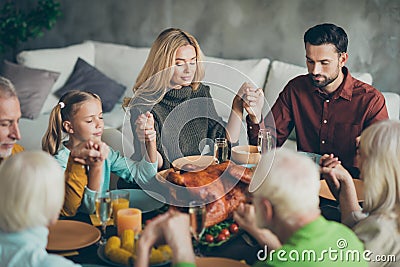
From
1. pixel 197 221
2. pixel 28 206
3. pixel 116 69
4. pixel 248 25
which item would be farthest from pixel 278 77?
pixel 28 206

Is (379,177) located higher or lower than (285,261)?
higher

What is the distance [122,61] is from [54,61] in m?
0.52

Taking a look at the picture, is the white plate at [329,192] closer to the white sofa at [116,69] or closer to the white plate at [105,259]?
the white plate at [105,259]

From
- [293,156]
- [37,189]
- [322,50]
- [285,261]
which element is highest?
[322,50]

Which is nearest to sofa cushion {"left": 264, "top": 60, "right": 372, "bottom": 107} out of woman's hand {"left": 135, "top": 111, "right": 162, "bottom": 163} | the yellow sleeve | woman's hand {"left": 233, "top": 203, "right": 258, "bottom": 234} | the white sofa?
the white sofa

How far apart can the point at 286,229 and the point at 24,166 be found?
0.65m

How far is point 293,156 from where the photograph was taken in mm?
1503

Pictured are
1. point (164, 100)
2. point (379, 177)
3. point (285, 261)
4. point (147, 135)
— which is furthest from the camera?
point (164, 100)

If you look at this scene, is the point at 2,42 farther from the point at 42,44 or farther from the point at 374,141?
the point at 374,141

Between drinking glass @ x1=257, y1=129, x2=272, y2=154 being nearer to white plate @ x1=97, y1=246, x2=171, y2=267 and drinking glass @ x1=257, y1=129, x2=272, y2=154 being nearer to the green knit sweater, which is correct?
the green knit sweater

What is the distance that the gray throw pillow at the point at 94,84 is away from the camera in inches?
181

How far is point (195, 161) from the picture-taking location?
7.97 ft

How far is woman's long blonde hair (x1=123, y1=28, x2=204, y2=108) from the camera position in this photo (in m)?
2.72

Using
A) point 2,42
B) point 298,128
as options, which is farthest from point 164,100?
point 2,42
